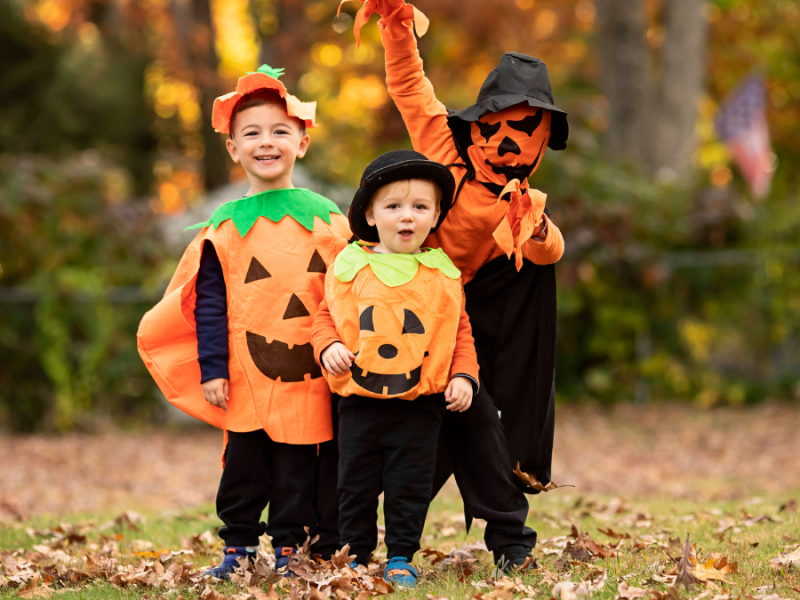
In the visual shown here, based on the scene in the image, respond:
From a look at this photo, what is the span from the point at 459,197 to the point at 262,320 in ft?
3.07

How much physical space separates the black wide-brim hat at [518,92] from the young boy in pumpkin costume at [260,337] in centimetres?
76

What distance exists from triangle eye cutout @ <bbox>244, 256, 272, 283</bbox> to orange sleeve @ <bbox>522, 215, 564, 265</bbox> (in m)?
1.05

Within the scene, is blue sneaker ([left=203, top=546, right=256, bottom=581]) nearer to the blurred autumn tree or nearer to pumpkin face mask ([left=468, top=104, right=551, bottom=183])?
pumpkin face mask ([left=468, top=104, right=551, bottom=183])

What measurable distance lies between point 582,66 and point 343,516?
19.1m

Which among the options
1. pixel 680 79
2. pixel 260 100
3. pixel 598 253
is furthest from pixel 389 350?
pixel 680 79

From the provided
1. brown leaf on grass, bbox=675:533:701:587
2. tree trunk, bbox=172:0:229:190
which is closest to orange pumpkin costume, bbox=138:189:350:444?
brown leaf on grass, bbox=675:533:701:587

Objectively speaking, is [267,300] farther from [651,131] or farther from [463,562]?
[651,131]

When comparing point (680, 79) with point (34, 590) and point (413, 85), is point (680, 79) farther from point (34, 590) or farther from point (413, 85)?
point (34, 590)

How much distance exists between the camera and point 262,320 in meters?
3.63

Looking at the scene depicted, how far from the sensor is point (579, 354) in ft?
35.8

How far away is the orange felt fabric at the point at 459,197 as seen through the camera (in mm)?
3539

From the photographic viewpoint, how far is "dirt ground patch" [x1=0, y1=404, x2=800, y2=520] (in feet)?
24.4

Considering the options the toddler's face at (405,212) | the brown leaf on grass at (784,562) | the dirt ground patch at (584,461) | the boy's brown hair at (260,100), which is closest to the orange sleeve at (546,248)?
the toddler's face at (405,212)

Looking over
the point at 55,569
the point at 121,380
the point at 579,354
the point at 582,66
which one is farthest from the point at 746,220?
the point at 582,66
